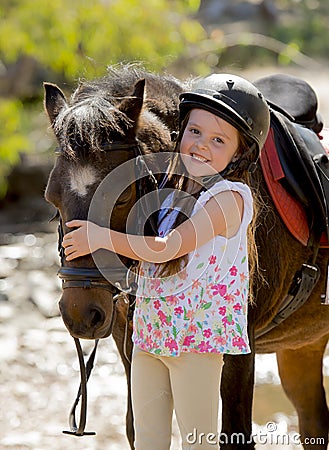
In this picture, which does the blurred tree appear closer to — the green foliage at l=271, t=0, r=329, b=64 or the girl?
the girl

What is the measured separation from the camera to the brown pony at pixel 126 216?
8.19ft

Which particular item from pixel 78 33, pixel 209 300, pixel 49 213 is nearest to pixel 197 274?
pixel 209 300

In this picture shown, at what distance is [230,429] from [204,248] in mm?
907

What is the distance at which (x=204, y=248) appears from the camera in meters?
2.57

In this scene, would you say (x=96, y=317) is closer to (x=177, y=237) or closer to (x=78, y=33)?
(x=177, y=237)

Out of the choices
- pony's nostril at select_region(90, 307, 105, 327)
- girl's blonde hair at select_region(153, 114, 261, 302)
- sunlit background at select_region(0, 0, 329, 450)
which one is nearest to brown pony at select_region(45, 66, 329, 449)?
pony's nostril at select_region(90, 307, 105, 327)

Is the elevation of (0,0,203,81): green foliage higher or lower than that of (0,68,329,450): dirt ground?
higher

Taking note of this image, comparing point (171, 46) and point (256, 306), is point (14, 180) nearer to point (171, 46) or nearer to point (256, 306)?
point (171, 46)

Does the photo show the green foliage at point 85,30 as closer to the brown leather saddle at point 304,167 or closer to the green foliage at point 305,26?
the brown leather saddle at point 304,167

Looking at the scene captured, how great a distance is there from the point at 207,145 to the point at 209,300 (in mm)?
477

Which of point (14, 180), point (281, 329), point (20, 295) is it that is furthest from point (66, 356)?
point (14, 180)

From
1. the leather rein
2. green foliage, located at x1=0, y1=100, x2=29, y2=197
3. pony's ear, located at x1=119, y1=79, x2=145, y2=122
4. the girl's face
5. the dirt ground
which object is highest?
green foliage, located at x1=0, y1=100, x2=29, y2=197

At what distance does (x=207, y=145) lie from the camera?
258cm

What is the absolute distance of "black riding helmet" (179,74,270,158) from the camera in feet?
8.50
